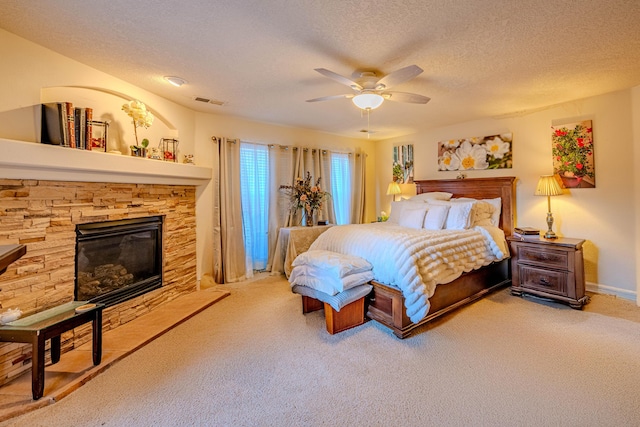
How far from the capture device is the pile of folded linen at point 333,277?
235cm

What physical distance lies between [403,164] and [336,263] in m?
3.44

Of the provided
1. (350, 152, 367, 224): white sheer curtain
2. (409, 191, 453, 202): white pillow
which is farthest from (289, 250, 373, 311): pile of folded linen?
(350, 152, 367, 224): white sheer curtain

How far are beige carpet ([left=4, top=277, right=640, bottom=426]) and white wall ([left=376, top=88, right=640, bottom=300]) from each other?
72 centimetres

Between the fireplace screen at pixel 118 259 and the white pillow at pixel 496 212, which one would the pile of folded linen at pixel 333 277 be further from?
the white pillow at pixel 496 212

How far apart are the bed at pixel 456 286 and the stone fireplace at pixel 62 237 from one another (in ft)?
7.74

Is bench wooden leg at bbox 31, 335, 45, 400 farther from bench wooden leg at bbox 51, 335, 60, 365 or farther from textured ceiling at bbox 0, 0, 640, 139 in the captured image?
textured ceiling at bbox 0, 0, 640, 139

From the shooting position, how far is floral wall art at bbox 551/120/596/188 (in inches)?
127

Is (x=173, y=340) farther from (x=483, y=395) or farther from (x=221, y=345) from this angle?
(x=483, y=395)

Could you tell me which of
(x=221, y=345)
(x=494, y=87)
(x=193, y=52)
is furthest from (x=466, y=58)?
(x=221, y=345)

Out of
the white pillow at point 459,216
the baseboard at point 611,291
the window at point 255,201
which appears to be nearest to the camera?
the baseboard at point 611,291

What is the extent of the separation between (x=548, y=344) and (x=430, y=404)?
134 cm

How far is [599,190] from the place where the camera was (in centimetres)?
320

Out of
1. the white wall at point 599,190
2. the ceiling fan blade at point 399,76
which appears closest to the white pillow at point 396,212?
the white wall at point 599,190

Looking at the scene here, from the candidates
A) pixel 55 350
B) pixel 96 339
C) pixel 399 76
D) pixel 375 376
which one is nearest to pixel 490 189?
pixel 399 76
